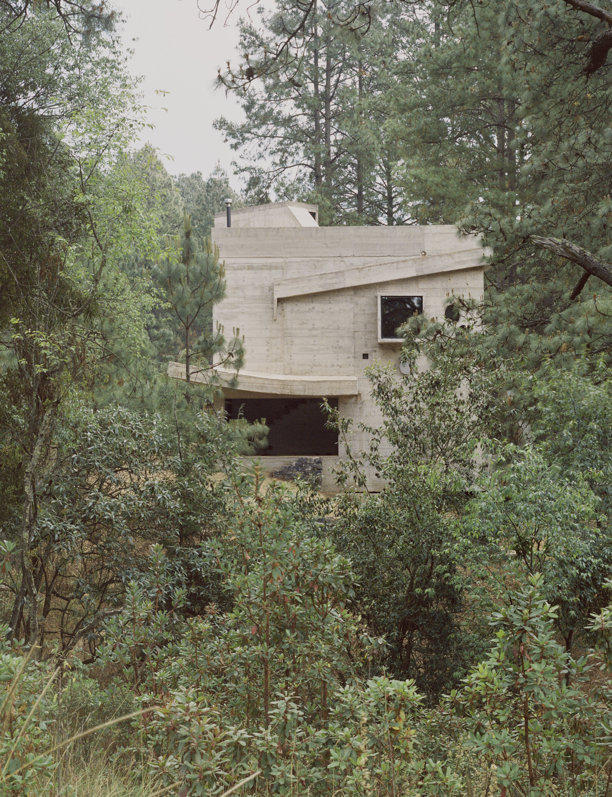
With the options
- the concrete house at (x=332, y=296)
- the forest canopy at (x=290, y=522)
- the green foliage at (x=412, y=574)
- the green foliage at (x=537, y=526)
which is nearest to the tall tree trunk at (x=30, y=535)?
the forest canopy at (x=290, y=522)

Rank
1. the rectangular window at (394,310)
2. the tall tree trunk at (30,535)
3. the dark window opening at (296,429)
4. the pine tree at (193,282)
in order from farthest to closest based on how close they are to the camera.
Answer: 1. the dark window opening at (296,429)
2. the rectangular window at (394,310)
3. the pine tree at (193,282)
4. the tall tree trunk at (30,535)

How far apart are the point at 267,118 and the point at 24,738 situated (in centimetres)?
3369

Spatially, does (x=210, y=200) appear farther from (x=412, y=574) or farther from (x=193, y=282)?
(x=412, y=574)

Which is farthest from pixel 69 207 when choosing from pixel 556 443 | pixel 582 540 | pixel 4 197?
pixel 582 540

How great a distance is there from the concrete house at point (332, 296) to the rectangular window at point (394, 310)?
0.03m

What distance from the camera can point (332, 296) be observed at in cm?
2086

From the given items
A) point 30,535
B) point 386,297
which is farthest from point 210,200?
point 30,535

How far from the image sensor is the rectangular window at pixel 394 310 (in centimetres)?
2075

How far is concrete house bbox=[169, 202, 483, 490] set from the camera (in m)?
20.6

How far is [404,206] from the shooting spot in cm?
3189

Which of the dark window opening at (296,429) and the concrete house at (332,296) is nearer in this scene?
the concrete house at (332,296)

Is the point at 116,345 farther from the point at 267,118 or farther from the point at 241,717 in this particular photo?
the point at 267,118

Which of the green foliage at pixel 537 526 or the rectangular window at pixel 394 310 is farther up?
the rectangular window at pixel 394 310

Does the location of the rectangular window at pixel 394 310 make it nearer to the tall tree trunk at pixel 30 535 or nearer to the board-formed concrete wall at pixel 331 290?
the board-formed concrete wall at pixel 331 290
